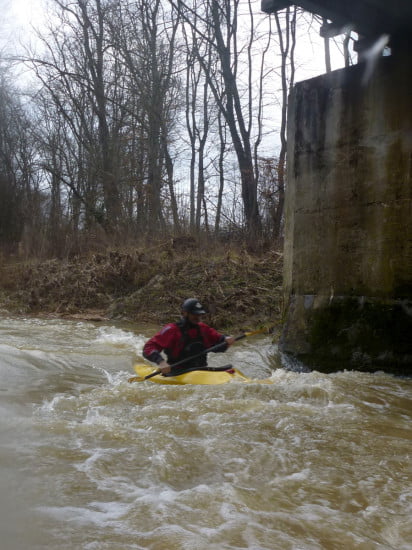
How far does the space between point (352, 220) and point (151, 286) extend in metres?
6.47

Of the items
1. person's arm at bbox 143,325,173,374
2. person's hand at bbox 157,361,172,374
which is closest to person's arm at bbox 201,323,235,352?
person's arm at bbox 143,325,173,374

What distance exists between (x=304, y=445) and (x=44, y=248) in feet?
43.2

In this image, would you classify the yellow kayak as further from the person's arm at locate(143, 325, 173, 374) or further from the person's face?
the person's face

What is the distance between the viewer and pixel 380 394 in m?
5.03

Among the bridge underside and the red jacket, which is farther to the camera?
the red jacket

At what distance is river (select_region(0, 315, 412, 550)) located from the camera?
94.7 inches

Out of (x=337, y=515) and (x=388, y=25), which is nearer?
(x=337, y=515)

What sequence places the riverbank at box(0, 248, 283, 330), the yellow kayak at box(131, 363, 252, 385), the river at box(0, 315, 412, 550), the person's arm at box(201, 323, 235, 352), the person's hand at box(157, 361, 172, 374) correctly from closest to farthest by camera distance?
the river at box(0, 315, 412, 550) → the yellow kayak at box(131, 363, 252, 385) → the person's hand at box(157, 361, 172, 374) → the person's arm at box(201, 323, 235, 352) → the riverbank at box(0, 248, 283, 330)

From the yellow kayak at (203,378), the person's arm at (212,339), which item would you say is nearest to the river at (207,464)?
the yellow kayak at (203,378)

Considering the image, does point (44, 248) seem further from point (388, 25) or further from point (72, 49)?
point (388, 25)

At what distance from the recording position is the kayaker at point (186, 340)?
233 inches

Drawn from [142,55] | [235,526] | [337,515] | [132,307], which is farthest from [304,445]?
[142,55]

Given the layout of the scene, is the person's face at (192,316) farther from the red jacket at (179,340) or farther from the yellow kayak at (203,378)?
the yellow kayak at (203,378)

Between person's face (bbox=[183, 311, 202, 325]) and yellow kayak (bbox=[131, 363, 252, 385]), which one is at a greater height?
person's face (bbox=[183, 311, 202, 325])
